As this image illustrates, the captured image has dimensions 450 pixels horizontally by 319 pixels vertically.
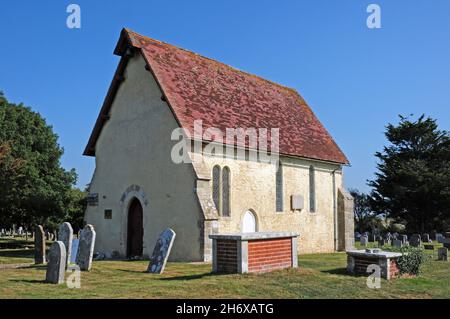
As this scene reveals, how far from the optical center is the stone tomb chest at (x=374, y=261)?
44.1 feet

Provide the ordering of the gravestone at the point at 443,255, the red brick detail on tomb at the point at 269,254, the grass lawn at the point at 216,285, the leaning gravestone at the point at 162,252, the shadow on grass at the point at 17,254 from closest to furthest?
the grass lawn at the point at 216,285, the red brick detail on tomb at the point at 269,254, the leaning gravestone at the point at 162,252, the gravestone at the point at 443,255, the shadow on grass at the point at 17,254

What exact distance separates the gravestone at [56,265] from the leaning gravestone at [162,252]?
3152 millimetres

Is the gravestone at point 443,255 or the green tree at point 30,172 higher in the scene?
the green tree at point 30,172

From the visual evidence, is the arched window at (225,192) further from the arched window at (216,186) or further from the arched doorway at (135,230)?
the arched doorway at (135,230)

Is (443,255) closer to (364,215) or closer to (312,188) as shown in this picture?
(312,188)

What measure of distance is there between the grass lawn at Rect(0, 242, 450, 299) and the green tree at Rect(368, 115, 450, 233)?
29.5m

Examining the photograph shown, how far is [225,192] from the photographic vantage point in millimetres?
20438

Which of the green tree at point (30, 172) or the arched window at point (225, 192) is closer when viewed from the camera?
the arched window at point (225, 192)

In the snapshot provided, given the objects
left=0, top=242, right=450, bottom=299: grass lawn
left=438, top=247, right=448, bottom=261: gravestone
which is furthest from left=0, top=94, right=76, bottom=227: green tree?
left=438, top=247, right=448, bottom=261: gravestone

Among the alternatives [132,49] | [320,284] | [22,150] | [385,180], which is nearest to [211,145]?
[132,49]

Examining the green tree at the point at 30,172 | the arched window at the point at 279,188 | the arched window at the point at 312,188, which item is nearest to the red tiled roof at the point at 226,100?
the arched window at the point at 312,188

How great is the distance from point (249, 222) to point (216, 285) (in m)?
10.4

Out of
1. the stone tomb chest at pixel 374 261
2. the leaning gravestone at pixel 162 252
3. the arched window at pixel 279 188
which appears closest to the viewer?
the stone tomb chest at pixel 374 261

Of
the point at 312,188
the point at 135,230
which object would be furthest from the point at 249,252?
the point at 312,188
